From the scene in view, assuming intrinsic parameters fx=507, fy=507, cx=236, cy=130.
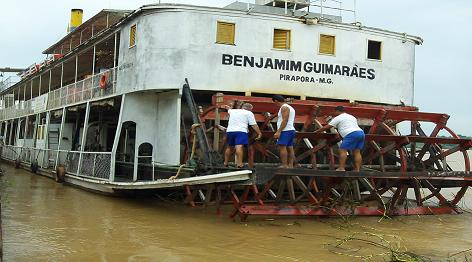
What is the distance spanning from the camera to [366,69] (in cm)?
1345

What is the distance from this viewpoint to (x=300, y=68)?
12742 millimetres

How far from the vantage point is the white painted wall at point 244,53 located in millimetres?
11750

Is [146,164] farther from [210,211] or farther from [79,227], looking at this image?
[79,227]

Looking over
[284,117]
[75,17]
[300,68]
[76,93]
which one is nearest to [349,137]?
[284,117]

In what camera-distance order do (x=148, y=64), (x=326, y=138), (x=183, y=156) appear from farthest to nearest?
(x=183, y=156) → (x=148, y=64) → (x=326, y=138)

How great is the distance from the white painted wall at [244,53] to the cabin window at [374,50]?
129 mm

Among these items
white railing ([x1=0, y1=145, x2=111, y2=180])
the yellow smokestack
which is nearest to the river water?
white railing ([x1=0, y1=145, x2=111, y2=180])

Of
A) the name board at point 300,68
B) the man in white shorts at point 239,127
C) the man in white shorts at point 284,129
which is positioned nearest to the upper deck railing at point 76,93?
the name board at point 300,68

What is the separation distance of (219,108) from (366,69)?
14.9 feet

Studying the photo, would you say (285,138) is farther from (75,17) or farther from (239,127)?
(75,17)

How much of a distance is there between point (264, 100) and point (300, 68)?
5.74ft

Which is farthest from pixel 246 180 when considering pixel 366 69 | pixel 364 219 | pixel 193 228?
pixel 366 69

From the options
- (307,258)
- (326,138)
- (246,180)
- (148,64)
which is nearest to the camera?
(307,258)

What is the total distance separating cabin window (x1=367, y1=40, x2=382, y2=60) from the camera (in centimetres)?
1355
